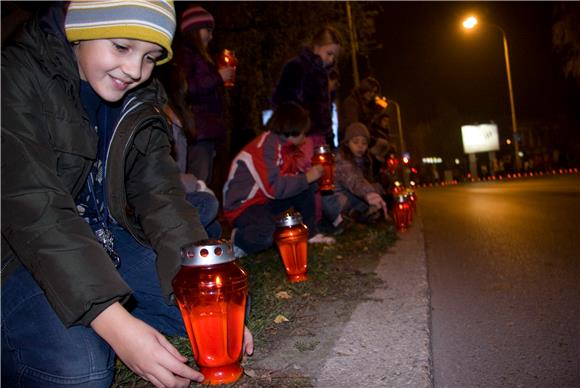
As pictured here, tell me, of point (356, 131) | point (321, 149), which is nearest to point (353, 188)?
point (356, 131)

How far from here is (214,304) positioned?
168 cm

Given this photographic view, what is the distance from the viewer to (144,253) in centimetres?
231

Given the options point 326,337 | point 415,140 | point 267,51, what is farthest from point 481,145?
point 326,337

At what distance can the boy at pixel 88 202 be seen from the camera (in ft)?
4.88

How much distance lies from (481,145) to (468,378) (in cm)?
5827

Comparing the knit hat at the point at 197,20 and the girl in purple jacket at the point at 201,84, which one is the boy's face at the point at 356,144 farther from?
the knit hat at the point at 197,20

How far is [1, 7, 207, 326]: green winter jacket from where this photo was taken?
149cm

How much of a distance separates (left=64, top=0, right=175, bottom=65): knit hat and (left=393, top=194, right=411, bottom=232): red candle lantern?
467 centimetres

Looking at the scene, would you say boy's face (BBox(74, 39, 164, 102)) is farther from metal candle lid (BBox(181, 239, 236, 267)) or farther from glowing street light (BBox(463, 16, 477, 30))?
glowing street light (BBox(463, 16, 477, 30))

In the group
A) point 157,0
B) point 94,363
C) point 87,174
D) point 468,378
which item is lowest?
point 468,378

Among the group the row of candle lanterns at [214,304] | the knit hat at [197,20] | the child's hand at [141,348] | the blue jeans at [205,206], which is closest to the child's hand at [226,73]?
the knit hat at [197,20]

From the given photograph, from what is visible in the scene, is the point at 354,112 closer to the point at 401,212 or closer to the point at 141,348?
the point at 401,212

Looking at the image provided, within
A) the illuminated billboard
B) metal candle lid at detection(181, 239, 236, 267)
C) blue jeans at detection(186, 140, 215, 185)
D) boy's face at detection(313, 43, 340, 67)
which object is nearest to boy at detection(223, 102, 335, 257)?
blue jeans at detection(186, 140, 215, 185)

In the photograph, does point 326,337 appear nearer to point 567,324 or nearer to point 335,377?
point 335,377
